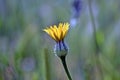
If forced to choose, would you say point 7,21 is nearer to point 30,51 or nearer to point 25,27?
point 25,27

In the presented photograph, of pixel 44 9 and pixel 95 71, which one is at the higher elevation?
pixel 44 9

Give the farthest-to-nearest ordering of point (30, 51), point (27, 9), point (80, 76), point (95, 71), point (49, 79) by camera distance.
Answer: point (27, 9), point (30, 51), point (80, 76), point (95, 71), point (49, 79)

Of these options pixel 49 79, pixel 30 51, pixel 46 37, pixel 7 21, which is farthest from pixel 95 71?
pixel 7 21

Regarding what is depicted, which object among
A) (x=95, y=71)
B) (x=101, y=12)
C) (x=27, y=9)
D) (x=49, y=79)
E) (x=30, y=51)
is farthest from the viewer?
(x=27, y=9)

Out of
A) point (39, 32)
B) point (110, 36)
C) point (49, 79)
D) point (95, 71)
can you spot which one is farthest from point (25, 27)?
point (49, 79)

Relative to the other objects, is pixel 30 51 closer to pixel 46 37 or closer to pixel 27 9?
pixel 46 37

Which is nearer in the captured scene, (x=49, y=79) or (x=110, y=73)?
(x=49, y=79)
